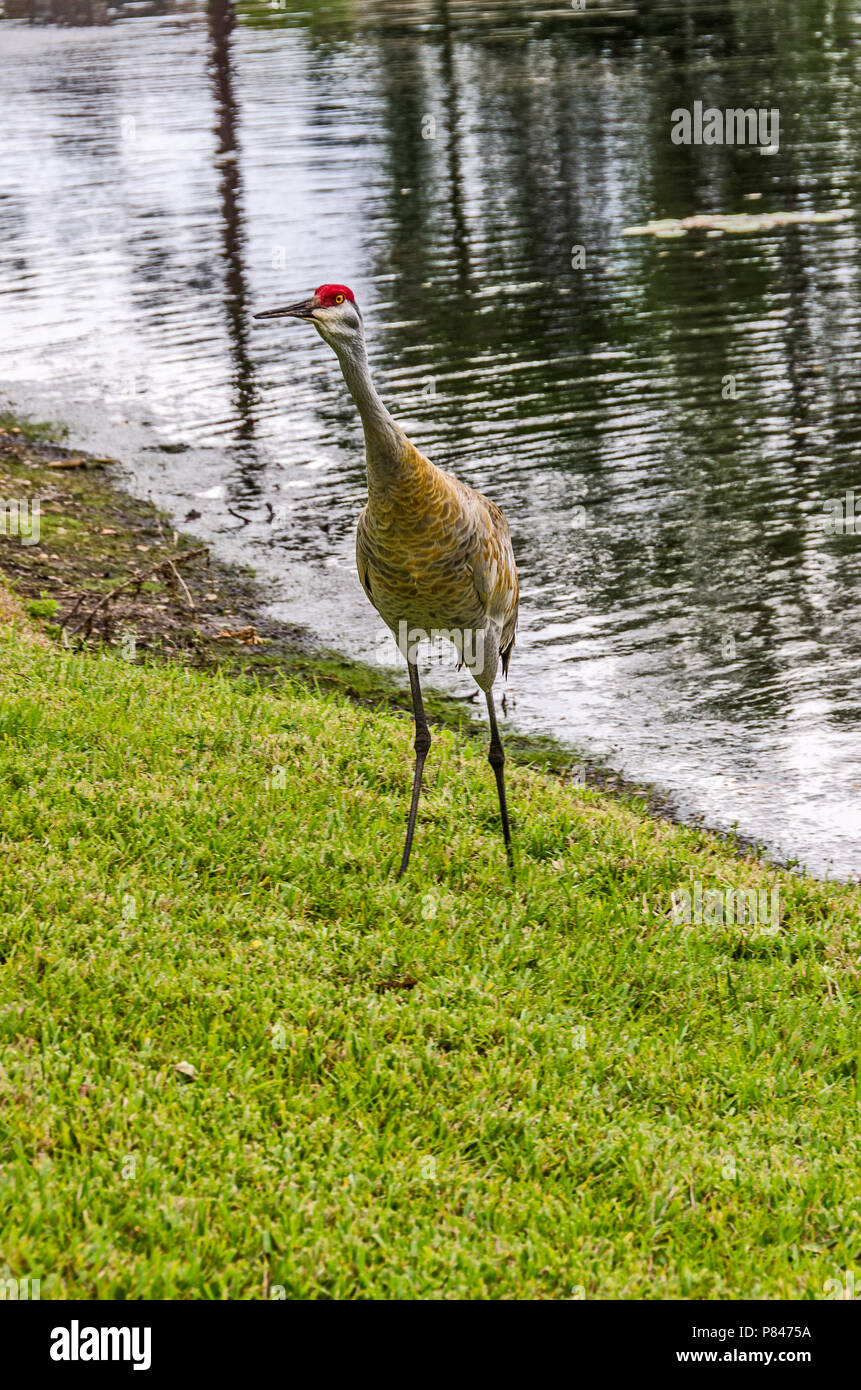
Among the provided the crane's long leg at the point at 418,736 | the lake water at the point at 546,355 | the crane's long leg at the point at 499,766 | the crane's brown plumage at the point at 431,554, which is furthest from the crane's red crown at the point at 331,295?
the lake water at the point at 546,355

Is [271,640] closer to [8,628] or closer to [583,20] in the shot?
[8,628]

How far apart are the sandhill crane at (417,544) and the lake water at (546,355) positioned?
1.68m

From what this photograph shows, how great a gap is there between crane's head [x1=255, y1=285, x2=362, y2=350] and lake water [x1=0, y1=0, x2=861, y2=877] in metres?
3.12

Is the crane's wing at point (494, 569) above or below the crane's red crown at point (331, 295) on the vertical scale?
below

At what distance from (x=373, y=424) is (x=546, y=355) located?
8872 millimetres

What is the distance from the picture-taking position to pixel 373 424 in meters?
5.26

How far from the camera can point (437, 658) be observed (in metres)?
8.95

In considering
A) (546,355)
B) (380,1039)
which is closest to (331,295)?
(380,1039)

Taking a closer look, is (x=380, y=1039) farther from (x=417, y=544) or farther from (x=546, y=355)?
(x=546, y=355)

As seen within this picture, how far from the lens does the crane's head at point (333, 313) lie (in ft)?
16.4

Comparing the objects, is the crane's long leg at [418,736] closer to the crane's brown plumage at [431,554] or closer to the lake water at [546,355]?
the crane's brown plumage at [431,554]

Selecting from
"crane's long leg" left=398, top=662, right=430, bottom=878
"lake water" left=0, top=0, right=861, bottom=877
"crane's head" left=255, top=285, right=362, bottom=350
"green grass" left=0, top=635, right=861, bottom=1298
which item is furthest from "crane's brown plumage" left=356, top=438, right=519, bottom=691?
"lake water" left=0, top=0, right=861, bottom=877
